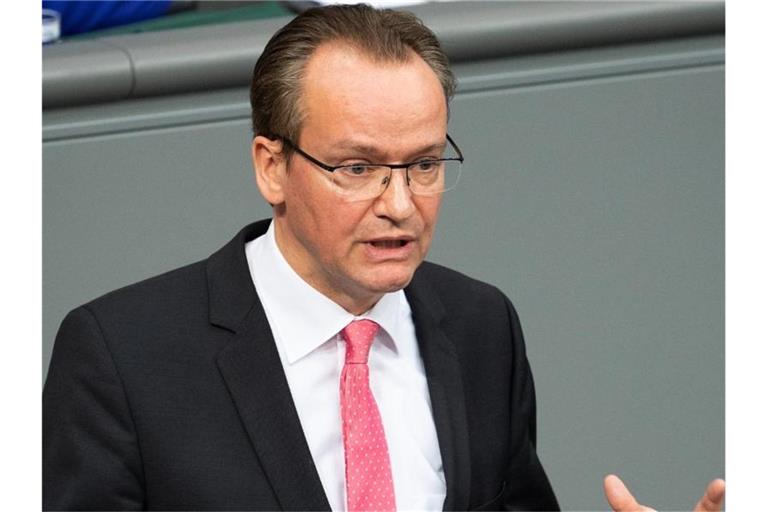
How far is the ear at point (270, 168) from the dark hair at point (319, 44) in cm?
1

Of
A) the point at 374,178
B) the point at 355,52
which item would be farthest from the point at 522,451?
the point at 355,52

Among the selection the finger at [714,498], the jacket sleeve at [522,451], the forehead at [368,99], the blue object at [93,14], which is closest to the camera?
the forehead at [368,99]

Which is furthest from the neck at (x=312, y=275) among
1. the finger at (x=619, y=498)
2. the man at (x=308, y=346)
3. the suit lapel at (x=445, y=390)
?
the finger at (x=619, y=498)

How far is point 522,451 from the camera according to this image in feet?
6.89

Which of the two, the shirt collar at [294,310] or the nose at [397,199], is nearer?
the nose at [397,199]

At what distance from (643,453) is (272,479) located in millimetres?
1298

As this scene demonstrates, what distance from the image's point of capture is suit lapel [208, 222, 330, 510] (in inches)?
73.3

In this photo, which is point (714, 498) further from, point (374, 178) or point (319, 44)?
point (319, 44)

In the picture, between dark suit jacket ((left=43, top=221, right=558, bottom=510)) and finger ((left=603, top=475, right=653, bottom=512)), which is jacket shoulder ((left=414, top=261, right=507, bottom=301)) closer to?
dark suit jacket ((left=43, top=221, right=558, bottom=510))

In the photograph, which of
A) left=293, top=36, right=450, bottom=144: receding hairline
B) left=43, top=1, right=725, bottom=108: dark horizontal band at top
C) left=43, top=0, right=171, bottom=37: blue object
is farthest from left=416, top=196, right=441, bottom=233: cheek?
left=43, top=0, right=171, bottom=37: blue object

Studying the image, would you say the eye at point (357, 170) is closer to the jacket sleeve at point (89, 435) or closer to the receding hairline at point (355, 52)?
the receding hairline at point (355, 52)

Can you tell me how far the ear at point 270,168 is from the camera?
6.23 feet

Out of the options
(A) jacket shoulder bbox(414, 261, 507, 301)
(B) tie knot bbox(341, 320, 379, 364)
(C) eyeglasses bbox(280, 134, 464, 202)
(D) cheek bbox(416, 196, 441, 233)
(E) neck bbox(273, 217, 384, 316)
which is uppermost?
(C) eyeglasses bbox(280, 134, 464, 202)
